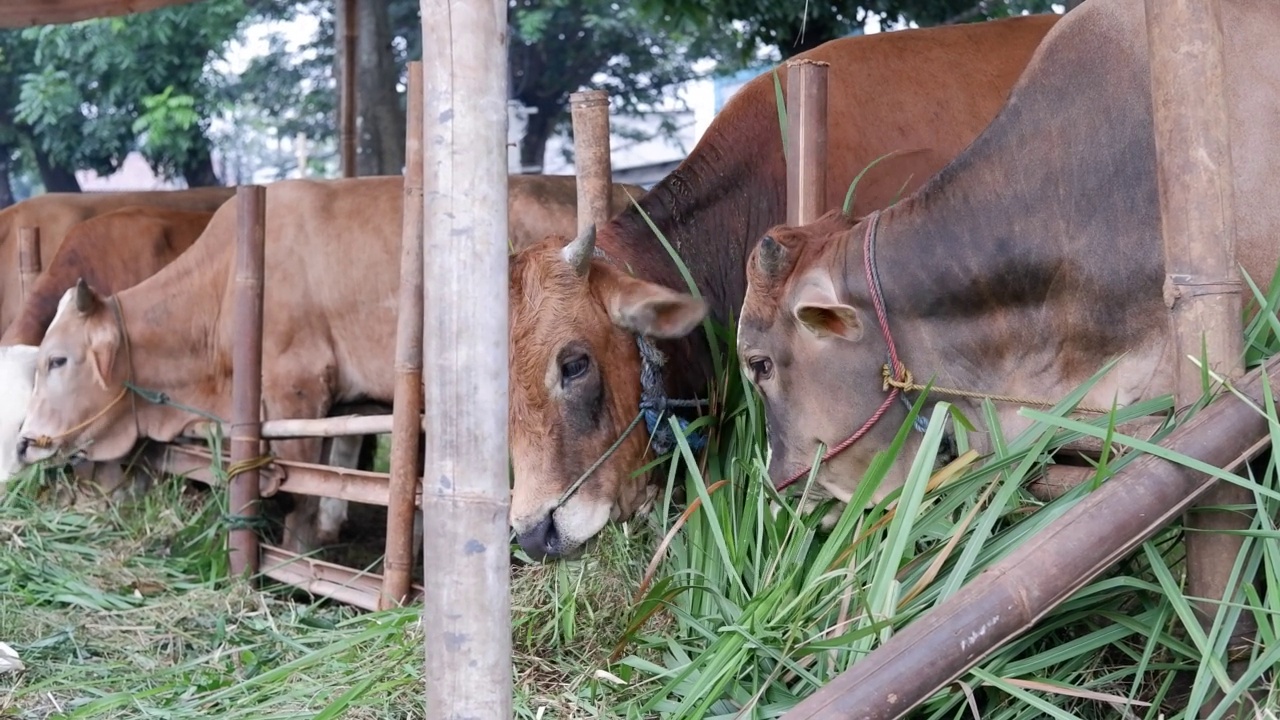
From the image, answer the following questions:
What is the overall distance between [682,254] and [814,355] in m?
1.22

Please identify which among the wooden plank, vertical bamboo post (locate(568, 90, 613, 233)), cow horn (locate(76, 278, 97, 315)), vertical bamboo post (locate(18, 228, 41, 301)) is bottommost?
the wooden plank

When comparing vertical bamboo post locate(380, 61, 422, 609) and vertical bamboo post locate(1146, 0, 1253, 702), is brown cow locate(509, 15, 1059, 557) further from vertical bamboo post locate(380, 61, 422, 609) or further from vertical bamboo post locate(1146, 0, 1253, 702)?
vertical bamboo post locate(1146, 0, 1253, 702)

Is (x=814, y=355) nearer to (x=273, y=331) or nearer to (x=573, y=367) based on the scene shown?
(x=573, y=367)

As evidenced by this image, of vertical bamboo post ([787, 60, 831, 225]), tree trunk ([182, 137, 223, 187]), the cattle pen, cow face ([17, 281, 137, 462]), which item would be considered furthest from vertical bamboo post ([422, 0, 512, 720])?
tree trunk ([182, 137, 223, 187])

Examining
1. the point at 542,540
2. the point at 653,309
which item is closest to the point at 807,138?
the point at 653,309

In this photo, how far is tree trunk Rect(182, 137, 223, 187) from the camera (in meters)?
15.6

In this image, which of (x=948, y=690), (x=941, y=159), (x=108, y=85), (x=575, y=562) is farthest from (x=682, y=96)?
(x=948, y=690)

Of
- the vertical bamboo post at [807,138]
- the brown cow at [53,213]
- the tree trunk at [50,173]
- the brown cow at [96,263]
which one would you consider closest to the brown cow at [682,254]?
the vertical bamboo post at [807,138]

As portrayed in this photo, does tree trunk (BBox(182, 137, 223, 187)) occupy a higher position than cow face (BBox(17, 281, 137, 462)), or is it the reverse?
tree trunk (BBox(182, 137, 223, 187))

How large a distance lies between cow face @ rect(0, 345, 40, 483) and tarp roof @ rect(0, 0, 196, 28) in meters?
1.67

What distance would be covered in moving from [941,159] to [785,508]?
189cm

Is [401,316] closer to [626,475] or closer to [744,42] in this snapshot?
[626,475]

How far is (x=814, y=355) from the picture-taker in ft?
12.0

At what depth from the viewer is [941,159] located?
4.97 m
